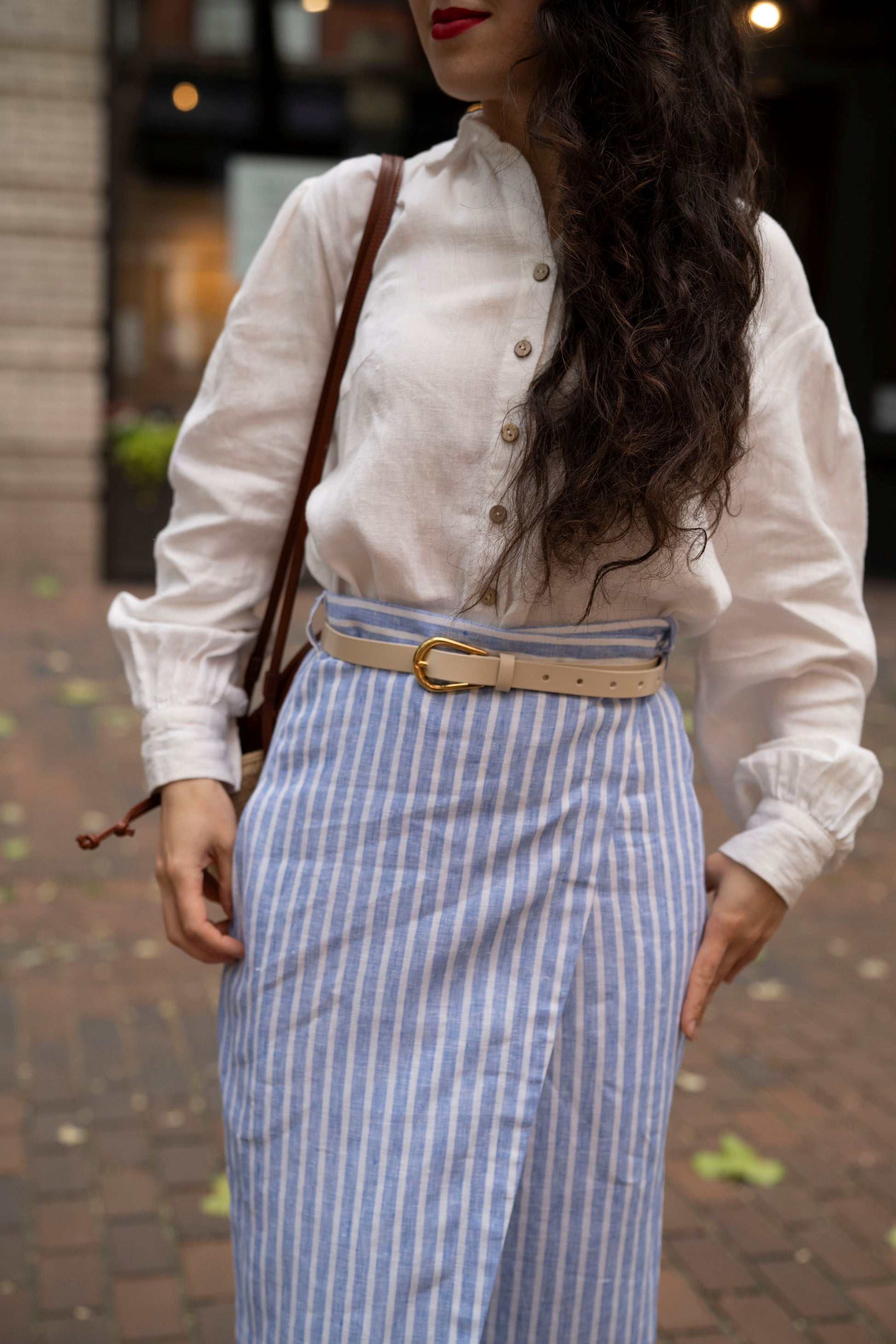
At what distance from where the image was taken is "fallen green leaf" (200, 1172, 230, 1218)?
3.05 metres

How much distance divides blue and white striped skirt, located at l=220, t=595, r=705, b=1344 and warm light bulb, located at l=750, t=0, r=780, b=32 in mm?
786

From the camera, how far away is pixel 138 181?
29.3 feet

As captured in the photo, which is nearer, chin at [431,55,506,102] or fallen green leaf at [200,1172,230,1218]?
chin at [431,55,506,102]

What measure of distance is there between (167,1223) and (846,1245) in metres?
1.41

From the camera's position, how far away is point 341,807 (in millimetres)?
1508

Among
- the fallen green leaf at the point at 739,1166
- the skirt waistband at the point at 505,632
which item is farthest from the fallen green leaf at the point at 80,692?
the skirt waistband at the point at 505,632

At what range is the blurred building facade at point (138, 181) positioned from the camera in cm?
856

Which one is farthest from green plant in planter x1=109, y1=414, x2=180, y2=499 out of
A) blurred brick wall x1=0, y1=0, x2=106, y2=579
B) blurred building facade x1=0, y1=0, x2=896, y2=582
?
blurred brick wall x1=0, y1=0, x2=106, y2=579

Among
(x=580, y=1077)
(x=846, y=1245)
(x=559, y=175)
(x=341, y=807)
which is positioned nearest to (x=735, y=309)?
(x=559, y=175)

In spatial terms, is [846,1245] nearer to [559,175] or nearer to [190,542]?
[190,542]

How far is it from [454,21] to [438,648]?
A: 65cm

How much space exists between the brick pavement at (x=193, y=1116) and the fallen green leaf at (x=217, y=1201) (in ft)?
0.08

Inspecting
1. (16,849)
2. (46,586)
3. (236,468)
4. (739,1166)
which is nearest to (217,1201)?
(739,1166)

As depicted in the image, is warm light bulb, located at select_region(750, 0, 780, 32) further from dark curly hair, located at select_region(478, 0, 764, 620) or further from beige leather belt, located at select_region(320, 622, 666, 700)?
beige leather belt, located at select_region(320, 622, 666, 700)
